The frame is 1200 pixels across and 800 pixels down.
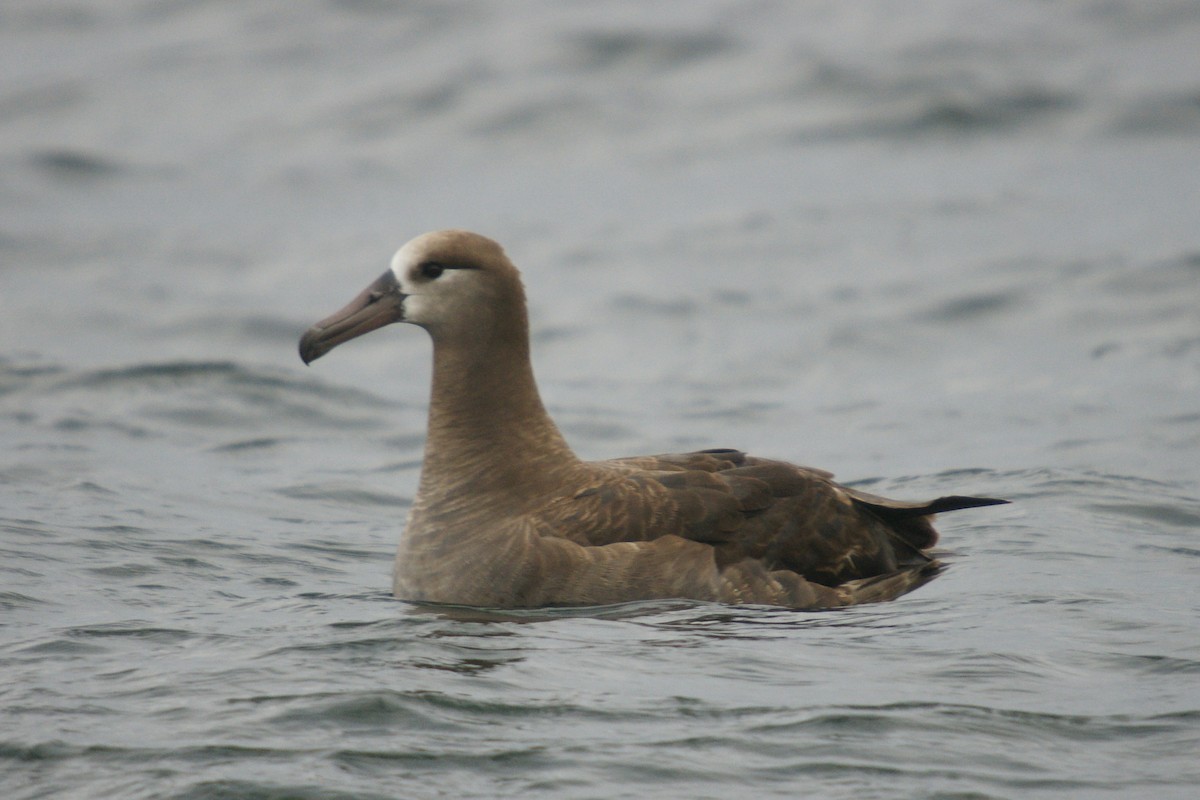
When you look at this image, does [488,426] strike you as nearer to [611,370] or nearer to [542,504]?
[542,504]

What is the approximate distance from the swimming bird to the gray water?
22 cm

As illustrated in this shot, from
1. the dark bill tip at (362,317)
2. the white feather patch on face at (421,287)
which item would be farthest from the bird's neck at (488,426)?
the dark bill tip at (362,317)

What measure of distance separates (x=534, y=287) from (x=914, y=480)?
8.25 m

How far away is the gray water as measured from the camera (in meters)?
6.74

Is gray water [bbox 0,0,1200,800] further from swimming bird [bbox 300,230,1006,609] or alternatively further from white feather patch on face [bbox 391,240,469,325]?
white feather patch on face [bbox 391,240,469,325]

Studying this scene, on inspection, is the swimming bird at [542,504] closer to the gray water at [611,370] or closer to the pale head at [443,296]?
the pale head at [443,296]

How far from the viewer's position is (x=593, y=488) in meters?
8.58

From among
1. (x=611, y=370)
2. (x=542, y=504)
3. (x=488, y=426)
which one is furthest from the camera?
(x=611, y=370)

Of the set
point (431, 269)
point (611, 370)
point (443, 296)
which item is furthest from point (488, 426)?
point (611, 370)

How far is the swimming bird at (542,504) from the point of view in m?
8.33

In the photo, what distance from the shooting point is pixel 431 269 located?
8.77 metres

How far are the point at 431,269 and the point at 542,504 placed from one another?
52.2 inches

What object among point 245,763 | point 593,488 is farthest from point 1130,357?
point 245,763

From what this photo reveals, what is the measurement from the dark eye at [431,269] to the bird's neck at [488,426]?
13.8 inches
